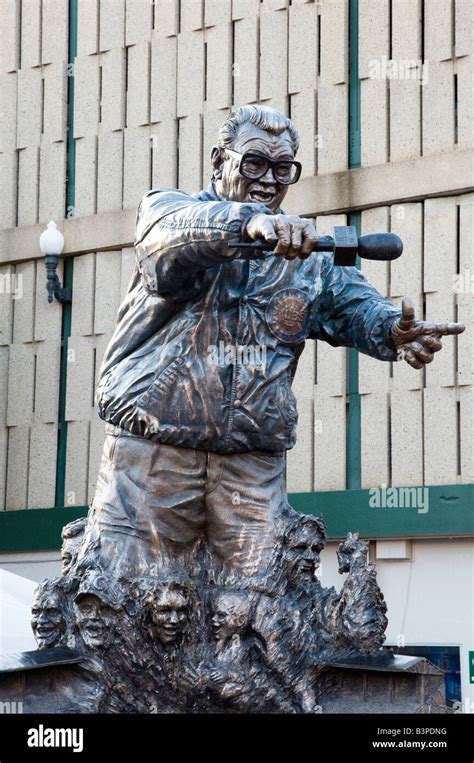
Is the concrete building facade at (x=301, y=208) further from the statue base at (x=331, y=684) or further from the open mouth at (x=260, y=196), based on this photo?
the open mouth at (x=260, y=196)

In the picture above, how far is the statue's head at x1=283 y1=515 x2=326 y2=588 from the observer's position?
19.5ft

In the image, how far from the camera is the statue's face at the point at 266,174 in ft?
19.4

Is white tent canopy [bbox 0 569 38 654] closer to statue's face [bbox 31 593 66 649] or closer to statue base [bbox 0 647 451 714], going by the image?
statue's face [bbox 31 593 66 649]

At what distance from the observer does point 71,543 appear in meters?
6.15

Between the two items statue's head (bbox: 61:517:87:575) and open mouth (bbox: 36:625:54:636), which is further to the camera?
statue's head (bbox: 61:517:87:575)

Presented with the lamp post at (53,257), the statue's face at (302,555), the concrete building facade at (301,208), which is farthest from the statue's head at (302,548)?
the lamp post at (53,257)

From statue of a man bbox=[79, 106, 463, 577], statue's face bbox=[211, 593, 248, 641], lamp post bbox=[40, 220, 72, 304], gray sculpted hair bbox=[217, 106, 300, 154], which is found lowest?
statue's face bbox=[211, 593, 248, 641]

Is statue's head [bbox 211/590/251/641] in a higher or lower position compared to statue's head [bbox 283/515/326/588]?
lower

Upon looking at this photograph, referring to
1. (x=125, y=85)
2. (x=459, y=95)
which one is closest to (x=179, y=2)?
(x=125, y=85)

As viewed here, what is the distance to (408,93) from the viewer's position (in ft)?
54.9

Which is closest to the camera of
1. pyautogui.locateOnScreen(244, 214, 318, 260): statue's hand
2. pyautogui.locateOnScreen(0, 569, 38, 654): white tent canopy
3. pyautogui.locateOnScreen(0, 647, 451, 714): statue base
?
pyautogui.locateOnScreen(244, 214, 318, 260): statue's hand

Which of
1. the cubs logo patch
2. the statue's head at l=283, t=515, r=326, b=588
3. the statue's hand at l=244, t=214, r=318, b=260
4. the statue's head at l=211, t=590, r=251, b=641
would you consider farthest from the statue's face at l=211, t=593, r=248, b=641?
the statue's hand at l=244, t=214, r=318, b=260

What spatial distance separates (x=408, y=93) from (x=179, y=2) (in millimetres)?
3273

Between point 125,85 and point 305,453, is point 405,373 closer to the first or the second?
point 305,453
